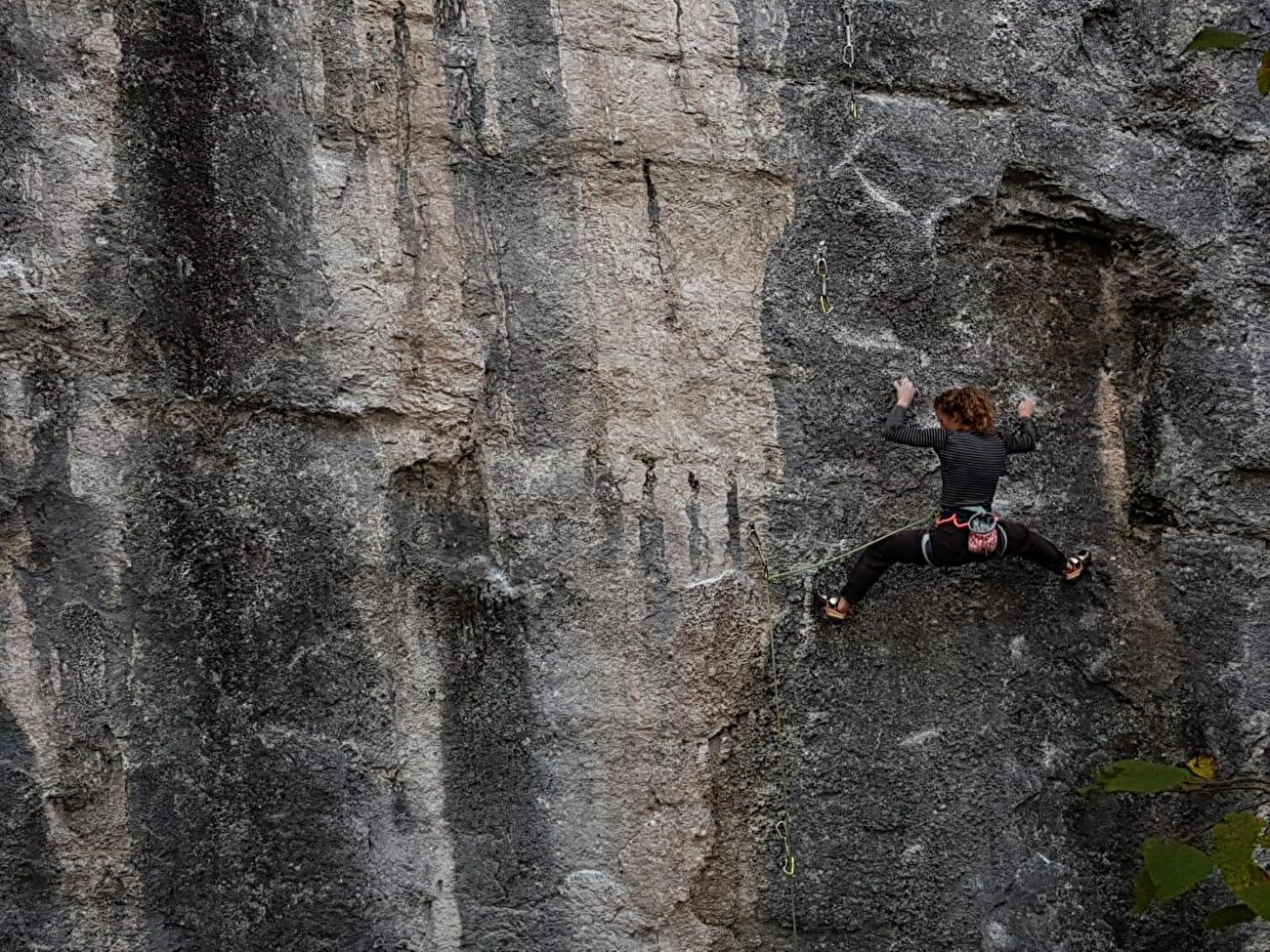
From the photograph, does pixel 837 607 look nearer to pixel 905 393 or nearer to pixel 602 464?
pixel 905 393

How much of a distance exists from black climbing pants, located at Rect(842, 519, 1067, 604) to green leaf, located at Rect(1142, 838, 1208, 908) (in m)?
1.17

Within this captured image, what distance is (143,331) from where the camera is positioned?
3.27 metres

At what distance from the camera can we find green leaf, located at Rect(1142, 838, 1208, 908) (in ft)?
7.86

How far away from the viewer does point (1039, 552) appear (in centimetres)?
364

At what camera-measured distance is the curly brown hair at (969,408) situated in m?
3.51

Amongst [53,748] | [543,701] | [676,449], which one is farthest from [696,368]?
[53,748]

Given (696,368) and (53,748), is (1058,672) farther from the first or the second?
(53,748)

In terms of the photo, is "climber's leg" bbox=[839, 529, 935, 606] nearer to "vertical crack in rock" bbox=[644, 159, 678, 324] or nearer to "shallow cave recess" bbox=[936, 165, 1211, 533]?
"shallow cave recess" bbox=[936, 165, 1211, 533]

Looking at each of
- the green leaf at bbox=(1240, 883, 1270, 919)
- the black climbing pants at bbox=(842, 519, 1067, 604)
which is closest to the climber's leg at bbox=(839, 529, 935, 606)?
the black climbing pants at bbox=(842, 519, 1067, 604)

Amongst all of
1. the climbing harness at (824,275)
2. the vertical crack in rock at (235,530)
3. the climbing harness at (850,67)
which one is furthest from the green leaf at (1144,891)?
the climbing harness at (850,67)

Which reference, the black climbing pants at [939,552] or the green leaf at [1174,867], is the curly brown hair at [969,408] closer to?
the black climbing pants at [939,552]

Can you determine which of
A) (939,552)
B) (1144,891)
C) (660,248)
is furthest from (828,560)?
(1144,891)

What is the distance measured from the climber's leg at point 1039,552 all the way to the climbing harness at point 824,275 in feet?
2.41

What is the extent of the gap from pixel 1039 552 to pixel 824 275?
0.93 meters
